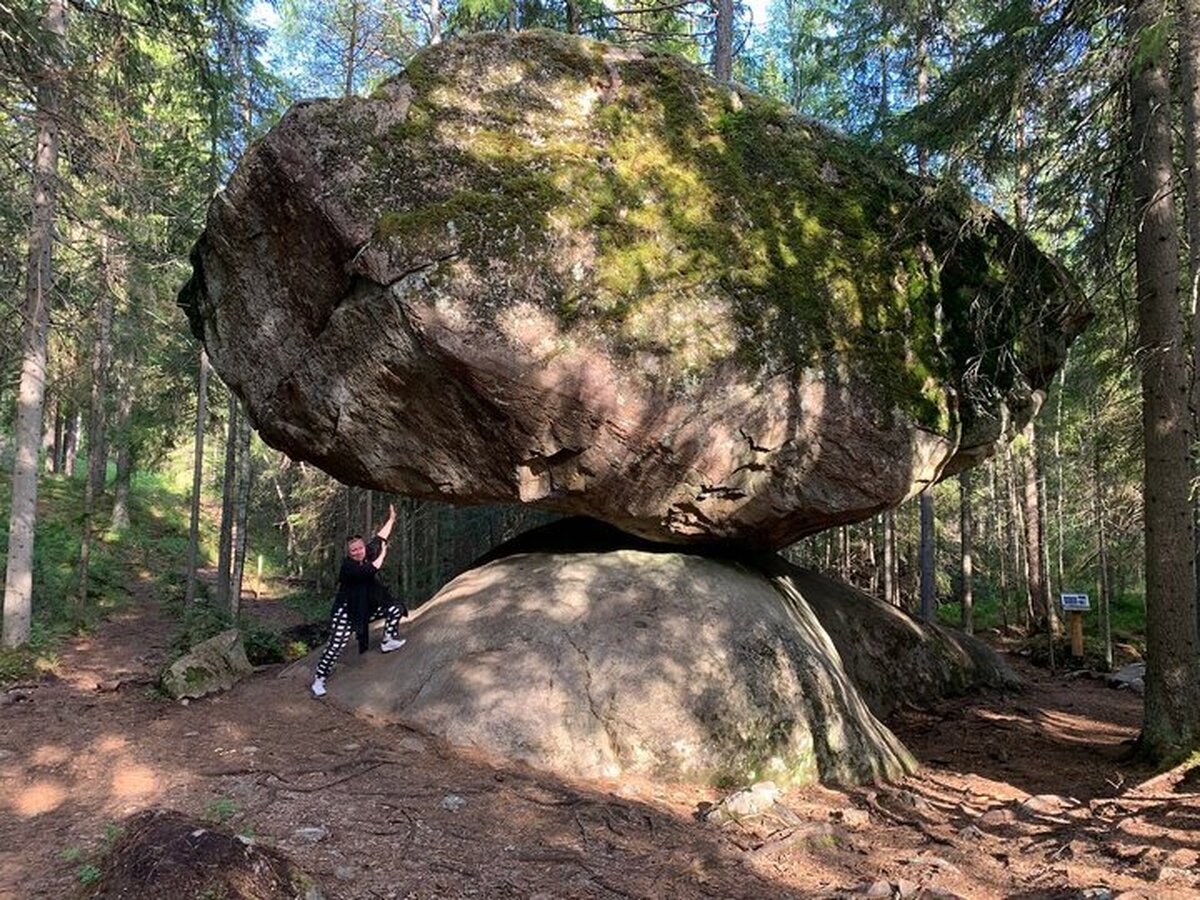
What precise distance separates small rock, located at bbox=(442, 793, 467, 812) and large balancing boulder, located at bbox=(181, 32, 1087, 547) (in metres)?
3.04

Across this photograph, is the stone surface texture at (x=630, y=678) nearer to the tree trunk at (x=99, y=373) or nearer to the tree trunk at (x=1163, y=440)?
the tree trunk at (x=1163, y=440)

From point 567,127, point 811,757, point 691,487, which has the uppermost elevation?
point 567,127

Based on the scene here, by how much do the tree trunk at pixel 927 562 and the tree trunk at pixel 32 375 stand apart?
15.2 m

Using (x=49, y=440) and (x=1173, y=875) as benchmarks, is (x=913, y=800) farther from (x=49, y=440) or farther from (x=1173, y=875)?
(x=49, y=440)

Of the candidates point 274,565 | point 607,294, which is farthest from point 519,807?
point 274,565

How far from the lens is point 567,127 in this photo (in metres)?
8.09

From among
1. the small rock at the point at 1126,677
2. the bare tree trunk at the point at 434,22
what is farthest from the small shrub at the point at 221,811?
the bare tree trunk at the point at 434,22

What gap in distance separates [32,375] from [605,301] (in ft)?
27.2

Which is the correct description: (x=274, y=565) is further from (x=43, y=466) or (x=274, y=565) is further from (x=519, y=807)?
(x=519, y=807)

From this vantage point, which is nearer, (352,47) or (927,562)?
(927,562)

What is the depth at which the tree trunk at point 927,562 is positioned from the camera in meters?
15.9

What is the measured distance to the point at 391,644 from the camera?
8164 mm

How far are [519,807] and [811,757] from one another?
2.87 meters

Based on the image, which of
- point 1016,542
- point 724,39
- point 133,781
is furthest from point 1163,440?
point 1016,542
